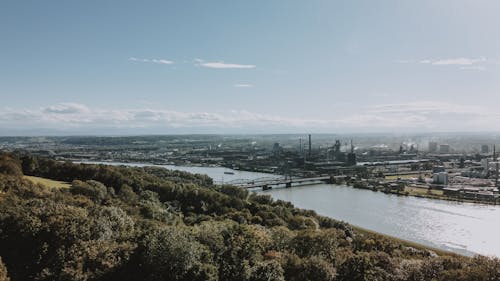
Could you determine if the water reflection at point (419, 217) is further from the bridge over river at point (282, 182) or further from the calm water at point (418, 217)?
the bridge over river at point (282, 182)

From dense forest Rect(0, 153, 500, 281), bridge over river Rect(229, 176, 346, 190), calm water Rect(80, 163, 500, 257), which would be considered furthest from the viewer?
bridge over river Rect(229, 176, 346, 190)

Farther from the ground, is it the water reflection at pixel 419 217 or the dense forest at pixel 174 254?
the dense forest at pixel 174 254

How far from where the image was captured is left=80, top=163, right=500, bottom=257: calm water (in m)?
16.9

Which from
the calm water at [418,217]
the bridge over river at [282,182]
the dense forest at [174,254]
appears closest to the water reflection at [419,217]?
the calm water at [418,217]

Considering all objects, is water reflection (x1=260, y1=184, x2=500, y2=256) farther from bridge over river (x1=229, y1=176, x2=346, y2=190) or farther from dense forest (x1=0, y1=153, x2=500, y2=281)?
dense forest (x1=0, y1=153, x2=500, y2=281)

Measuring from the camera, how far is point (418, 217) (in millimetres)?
21531

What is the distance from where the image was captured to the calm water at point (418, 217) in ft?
55.5

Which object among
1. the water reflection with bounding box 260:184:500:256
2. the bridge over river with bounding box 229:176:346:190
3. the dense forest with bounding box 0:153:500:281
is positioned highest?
the dense forest with bounding box 0:153:500:281

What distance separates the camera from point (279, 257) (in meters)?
7.75

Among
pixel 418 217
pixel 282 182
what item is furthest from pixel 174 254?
pixel 282 182

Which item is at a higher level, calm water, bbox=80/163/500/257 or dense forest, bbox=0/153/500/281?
dense forest, bbox=0/153/500/281

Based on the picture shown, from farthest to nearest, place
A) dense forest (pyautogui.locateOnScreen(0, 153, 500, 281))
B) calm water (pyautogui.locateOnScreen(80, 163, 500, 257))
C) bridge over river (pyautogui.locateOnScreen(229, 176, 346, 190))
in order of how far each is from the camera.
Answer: bridge over river (pyautogui.locateOnScreen(229, 176, 346, 190)) → calm water (pyautogui.locateOnScreen(80, 163, 500, 257)) → dense forest (pyautogui.locateOnScreen(0, 153, 500, 281))

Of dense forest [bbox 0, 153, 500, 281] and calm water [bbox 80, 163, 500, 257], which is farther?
calm water [bbox 80, 163, 500, 257]

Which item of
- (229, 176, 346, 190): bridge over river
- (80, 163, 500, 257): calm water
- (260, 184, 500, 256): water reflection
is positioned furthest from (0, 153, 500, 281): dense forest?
(229, 176, 346, 190): bridge over river
